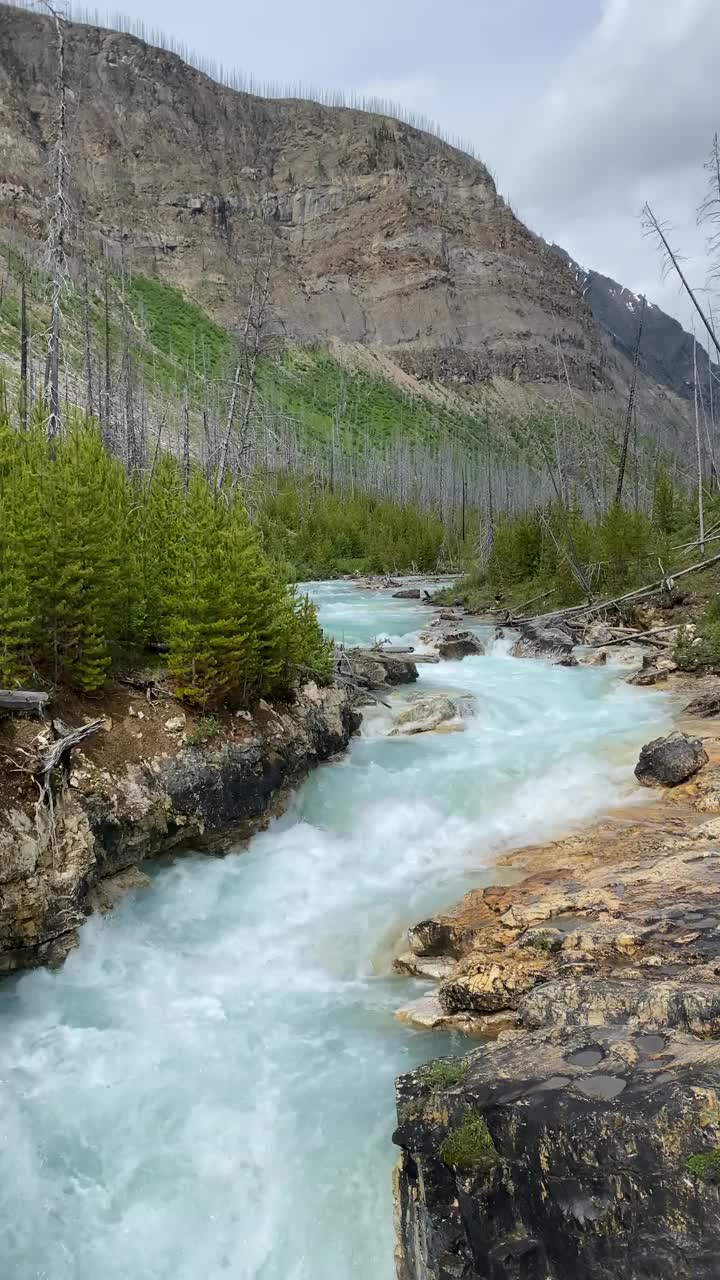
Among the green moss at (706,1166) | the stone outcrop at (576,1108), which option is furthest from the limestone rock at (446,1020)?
the green moss at (706,1166)

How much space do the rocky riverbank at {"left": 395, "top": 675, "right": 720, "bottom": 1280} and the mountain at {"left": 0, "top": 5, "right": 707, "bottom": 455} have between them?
448ft

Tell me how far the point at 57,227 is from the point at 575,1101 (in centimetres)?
1471

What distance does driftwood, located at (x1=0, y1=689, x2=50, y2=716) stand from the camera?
9680 mm

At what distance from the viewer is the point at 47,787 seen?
30.8 feet


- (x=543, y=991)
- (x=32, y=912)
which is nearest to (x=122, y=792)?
(x=32, y=912)

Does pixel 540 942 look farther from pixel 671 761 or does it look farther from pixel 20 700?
pixel 20 700

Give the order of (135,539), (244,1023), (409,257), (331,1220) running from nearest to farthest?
(331,1220) → (244,1023) → (135,539) → (409,257)

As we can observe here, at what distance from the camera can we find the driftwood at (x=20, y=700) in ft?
31.8

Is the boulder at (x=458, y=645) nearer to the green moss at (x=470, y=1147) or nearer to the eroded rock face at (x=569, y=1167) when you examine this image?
the eroded rock face at (x=569, y=1167)

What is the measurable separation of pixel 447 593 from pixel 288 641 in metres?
30.3

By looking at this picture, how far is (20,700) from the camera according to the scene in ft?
32.0

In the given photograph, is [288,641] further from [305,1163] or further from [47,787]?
[305,1163]

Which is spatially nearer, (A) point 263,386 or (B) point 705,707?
(B) point 705,707

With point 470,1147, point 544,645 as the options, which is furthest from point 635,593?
point 544,645
